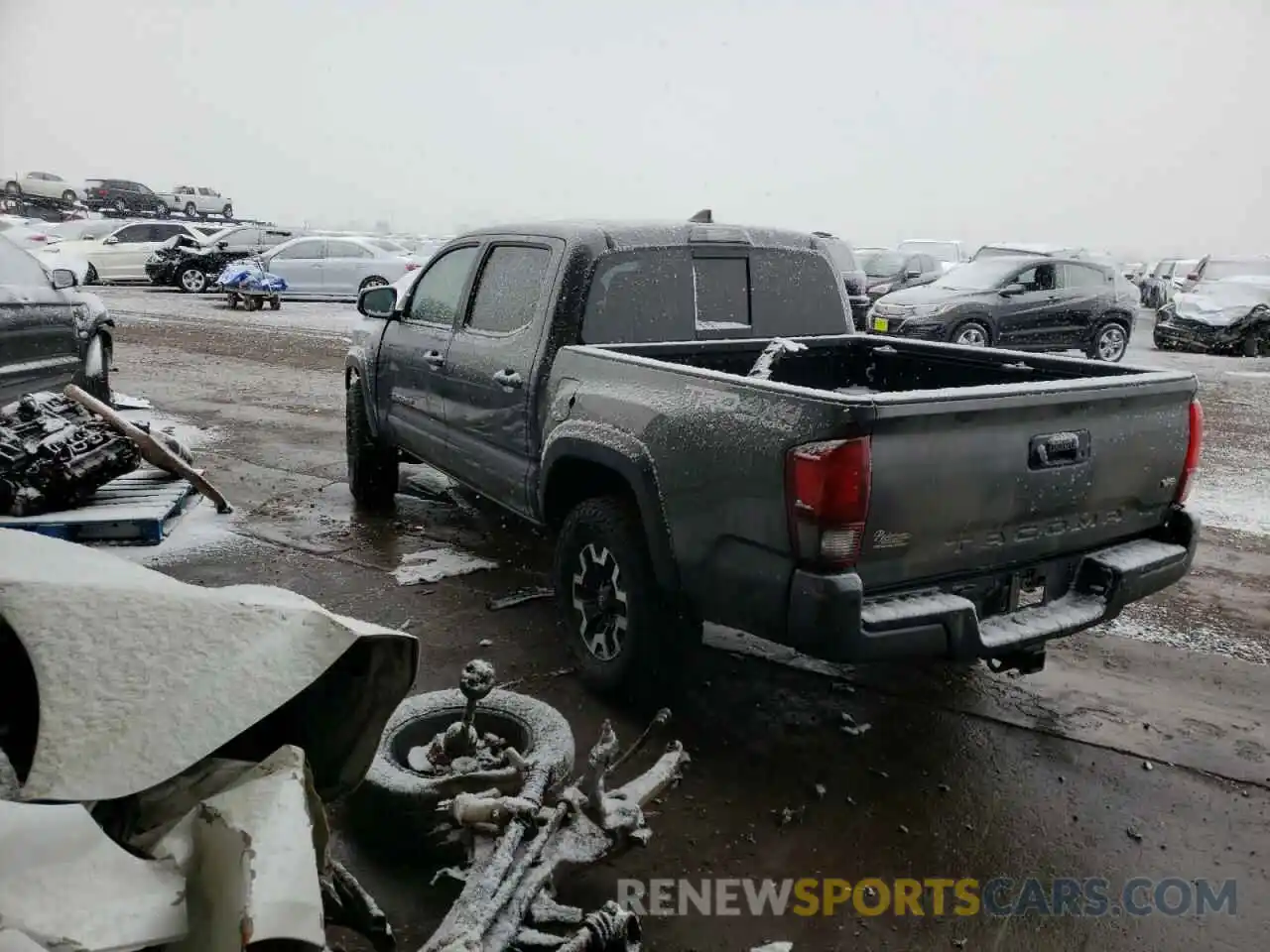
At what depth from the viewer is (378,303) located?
6.18m

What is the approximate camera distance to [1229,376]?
14836mm

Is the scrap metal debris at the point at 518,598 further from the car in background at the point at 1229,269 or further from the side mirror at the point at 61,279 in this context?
the car in background at the point at 1229,269

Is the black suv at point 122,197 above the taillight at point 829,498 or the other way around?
above

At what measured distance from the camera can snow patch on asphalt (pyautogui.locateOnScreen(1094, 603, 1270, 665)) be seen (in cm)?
473

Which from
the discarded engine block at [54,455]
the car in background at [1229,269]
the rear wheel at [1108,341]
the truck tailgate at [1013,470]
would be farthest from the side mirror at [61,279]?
the car in background at [1229,269]

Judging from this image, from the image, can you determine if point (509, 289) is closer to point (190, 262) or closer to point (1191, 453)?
point (1191, 453)

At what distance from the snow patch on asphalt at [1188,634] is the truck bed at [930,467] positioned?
1.27 meters

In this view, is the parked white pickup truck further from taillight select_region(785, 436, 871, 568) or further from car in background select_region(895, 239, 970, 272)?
taillight select_region(785, 436, 871, 568)

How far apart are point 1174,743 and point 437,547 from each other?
3.89 metres

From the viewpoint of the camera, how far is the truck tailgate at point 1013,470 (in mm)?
3025

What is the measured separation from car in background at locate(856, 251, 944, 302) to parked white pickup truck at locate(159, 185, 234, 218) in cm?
3064

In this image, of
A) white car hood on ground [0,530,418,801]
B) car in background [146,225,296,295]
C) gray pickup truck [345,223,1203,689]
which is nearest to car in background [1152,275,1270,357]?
gray pickup truck [345,223,1203,689]

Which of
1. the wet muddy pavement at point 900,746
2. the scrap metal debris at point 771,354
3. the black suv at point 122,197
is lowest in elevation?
the wet muddy pavement at point 900,746

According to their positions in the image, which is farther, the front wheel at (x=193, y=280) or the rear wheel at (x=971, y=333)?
the front wheel at (x=193, y=280)
